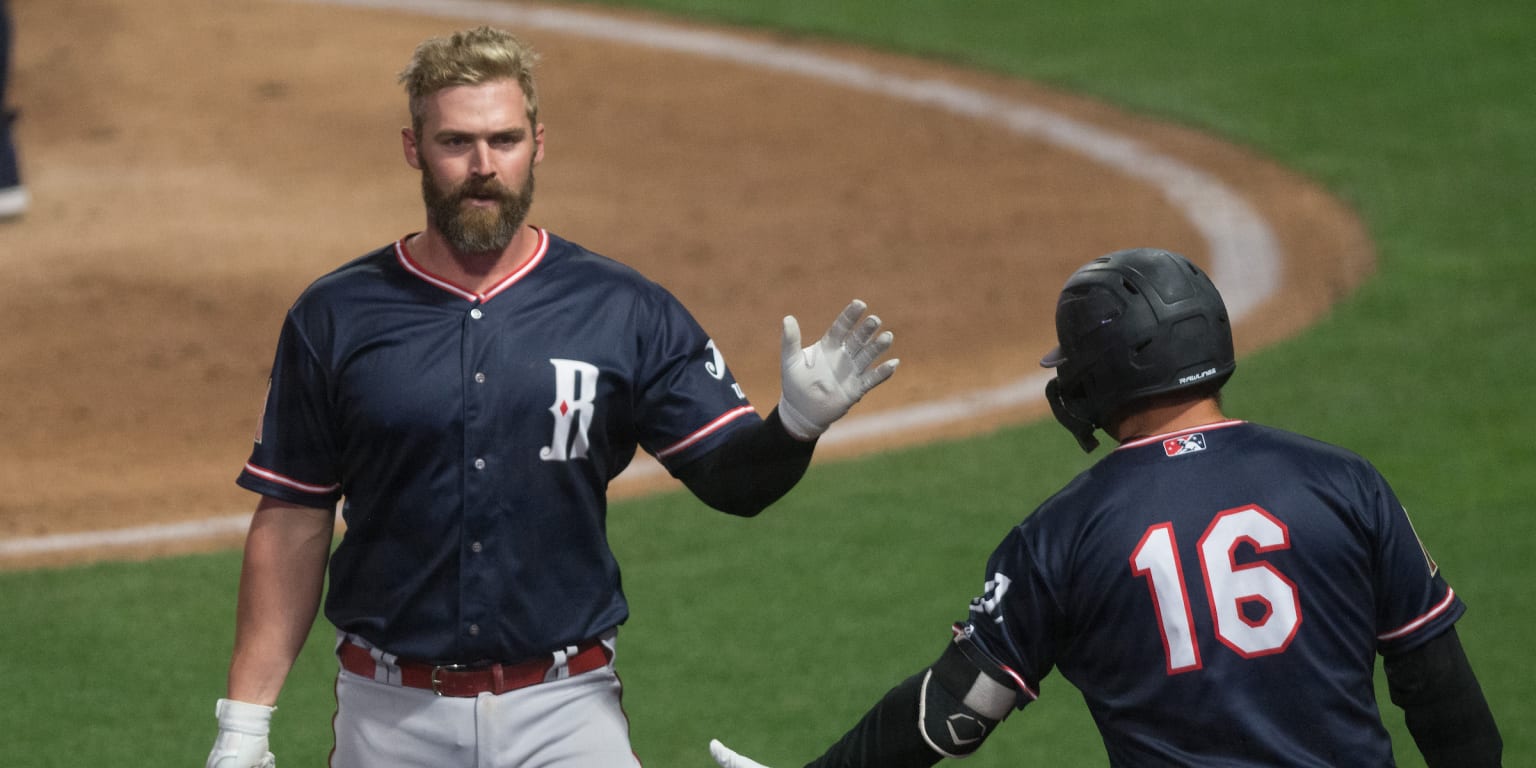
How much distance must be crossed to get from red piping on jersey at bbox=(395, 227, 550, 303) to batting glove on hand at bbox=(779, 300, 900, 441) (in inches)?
23.1

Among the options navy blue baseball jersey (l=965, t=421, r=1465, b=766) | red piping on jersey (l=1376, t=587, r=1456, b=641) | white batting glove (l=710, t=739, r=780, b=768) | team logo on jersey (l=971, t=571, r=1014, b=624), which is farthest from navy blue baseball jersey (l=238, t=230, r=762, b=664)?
red piping on jersey (l=1376, t=587, r=1456, b=641)

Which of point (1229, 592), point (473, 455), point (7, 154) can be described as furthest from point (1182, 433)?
point (7, 154)

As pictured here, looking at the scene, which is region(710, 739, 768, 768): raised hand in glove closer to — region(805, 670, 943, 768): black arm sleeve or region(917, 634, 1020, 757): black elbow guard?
region(805, 670, 943, 768): black arm sleeve

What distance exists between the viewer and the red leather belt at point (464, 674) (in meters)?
4.07

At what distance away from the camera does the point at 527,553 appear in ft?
13.4

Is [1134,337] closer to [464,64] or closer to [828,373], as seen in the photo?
[828,373]

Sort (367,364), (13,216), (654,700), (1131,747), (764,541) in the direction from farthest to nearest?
(13,216)
(764,541)
(654,700)
(367,364)
(1131,747)

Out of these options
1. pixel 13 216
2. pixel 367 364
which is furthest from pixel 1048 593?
pixel 13 216

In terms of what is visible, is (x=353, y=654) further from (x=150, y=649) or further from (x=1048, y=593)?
(x=150, y=649)

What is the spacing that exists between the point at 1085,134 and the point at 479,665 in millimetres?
8889

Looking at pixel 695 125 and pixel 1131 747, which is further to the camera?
pixel 695 125

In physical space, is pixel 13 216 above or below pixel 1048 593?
below

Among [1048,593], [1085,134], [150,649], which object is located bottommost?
[150,649]

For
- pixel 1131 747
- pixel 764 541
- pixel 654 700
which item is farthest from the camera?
pixel 764 541
